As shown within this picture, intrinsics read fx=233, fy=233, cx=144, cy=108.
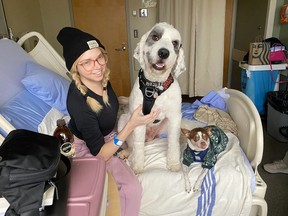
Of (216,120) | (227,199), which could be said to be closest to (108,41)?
(216,120)

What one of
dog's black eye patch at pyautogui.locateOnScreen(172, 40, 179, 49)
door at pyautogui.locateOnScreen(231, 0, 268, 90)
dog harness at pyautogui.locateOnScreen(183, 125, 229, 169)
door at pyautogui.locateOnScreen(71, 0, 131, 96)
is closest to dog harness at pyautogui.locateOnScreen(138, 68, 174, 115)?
dog's black eye patch at pyautogui.locateOnScreen(172, 40, 179, 49)

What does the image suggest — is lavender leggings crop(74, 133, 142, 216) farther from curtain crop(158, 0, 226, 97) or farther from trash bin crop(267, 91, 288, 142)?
curtain crop(158, 0, 226, 97)

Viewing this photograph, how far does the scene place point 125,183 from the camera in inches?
50.6

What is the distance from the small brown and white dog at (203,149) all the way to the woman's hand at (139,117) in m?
0.24

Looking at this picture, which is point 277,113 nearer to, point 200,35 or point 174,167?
point 200,35

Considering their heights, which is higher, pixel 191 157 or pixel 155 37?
pixel 155 37

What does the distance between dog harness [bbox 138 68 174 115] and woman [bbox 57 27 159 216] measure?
0.05 meters

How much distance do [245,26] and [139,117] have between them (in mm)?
3275

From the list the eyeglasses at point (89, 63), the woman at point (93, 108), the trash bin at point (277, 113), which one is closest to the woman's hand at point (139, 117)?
the woman at point (93, 108)

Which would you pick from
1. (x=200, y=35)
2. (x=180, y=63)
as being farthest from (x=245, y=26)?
(x=180, y=63)

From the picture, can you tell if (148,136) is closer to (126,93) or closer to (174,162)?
→ (174,162)

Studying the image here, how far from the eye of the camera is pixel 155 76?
1352mm

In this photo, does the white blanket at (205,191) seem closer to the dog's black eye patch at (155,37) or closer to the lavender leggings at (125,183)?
the lavender leggings at (125,183)

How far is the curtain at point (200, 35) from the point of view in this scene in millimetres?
3496
